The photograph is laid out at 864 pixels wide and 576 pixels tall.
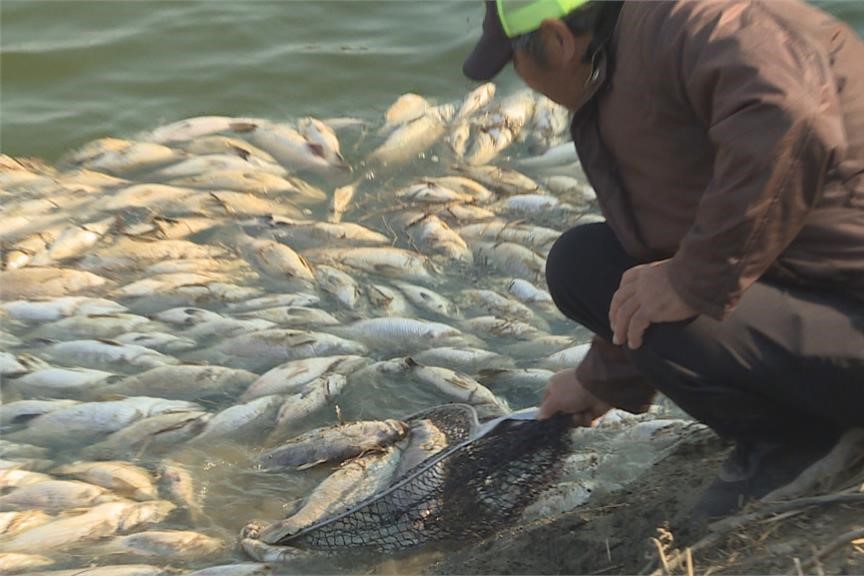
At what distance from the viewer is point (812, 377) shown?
291 centimetres

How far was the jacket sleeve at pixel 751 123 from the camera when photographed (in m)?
2.44

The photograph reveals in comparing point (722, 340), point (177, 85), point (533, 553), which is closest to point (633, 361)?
point (722, 340)

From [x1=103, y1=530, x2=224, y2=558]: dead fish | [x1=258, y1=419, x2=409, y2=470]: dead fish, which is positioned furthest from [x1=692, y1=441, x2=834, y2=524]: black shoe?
[x1=103, y1=530, x2=224, y2=558]: dead fish

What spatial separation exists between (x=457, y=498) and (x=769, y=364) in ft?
4.18

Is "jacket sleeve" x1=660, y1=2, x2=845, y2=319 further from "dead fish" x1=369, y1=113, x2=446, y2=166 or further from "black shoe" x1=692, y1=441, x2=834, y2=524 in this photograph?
"dead fish" x1=369, y1=113, x2=446, y2=166

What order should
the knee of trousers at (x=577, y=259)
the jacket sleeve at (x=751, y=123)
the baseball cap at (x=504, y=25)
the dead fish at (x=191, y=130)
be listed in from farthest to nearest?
the dead fish at (x=191, y=130) < the knee of trousers at (x=577, y=259) < the baseball cap at (x=504, y=25) < the jacket sleeve at (x=751, y=123)

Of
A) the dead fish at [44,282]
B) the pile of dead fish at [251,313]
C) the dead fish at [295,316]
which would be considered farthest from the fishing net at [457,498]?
the dead fish at [44,282]

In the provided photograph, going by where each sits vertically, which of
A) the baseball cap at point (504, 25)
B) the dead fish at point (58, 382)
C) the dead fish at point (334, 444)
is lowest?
the dead fish at point (334, 444)

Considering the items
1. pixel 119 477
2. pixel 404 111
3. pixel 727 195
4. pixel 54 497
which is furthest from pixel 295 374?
pixel 404 111

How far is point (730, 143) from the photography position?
251 centimetres

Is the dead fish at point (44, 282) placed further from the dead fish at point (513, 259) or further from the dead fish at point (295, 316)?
the dead fish at point (513, 259)

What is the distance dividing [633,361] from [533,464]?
0.84 metres

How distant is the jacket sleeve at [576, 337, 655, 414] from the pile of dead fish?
0.95m

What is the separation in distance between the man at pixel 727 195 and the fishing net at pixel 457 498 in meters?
0.70
